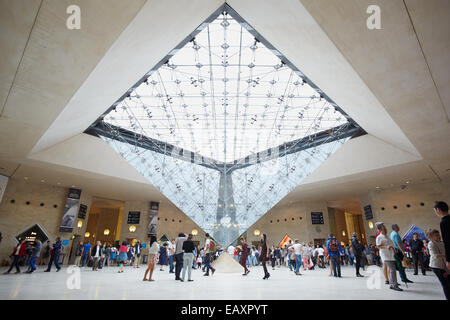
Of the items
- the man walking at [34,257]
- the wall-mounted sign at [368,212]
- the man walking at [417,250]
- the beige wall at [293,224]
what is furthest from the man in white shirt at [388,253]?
the beige wall at [293,224]

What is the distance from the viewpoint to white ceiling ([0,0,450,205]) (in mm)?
4332

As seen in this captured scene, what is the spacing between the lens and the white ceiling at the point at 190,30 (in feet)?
14.2

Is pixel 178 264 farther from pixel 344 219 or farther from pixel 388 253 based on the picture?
pixel 344 219

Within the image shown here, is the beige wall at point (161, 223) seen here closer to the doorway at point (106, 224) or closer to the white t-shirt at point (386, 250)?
the doorway at point (106, 224)

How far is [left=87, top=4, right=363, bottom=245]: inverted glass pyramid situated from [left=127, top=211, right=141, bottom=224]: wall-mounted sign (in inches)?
263

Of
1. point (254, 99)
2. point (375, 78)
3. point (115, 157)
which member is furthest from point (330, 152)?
point (115, 157)

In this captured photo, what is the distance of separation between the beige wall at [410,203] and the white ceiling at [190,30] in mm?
5036

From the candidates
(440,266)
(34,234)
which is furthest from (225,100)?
(34,234)

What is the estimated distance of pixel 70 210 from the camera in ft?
50.8

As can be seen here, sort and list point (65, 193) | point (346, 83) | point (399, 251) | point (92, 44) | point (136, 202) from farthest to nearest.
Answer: point (136, 202) → point (65, 193) → point (346, 83) → point (399, 251) → point (92, 44)

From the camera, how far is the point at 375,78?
5.87 m

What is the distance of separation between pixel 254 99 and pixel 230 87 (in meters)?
1.41

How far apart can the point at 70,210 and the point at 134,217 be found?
17.2 ft

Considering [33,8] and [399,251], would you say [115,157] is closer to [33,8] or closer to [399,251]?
[33,8]
